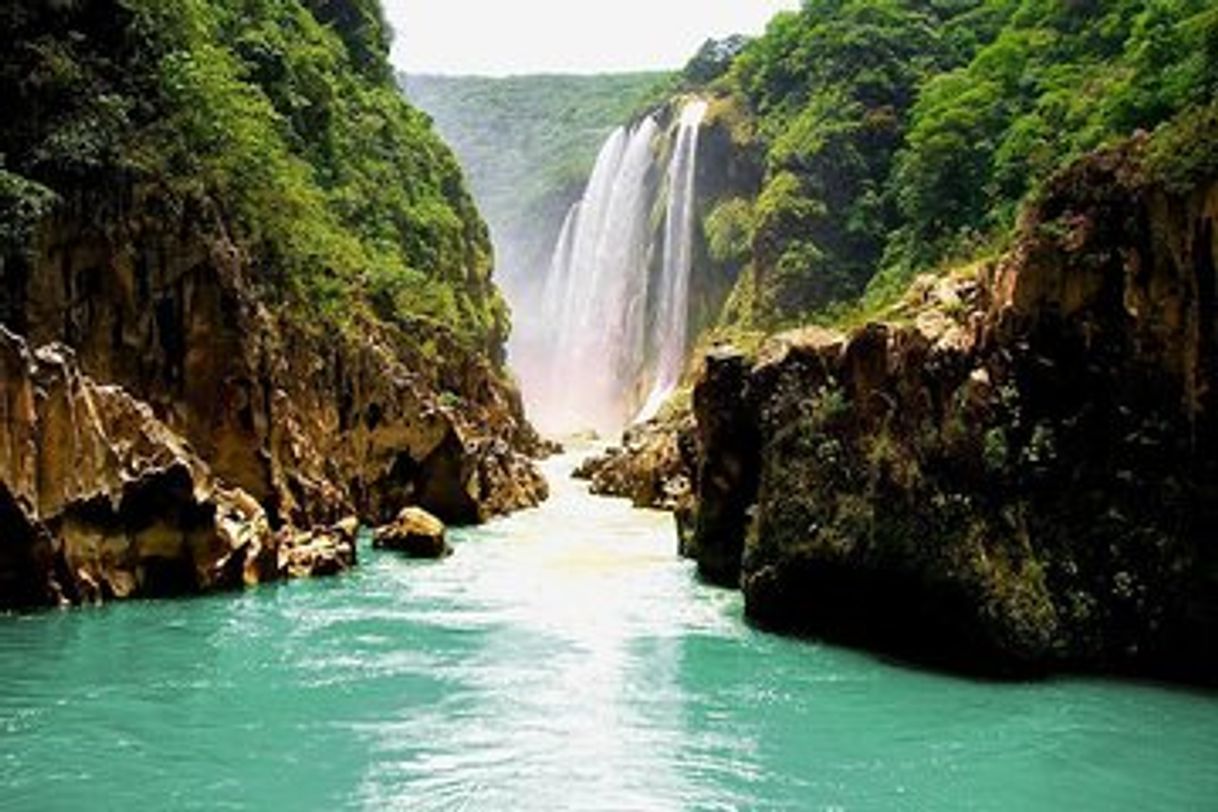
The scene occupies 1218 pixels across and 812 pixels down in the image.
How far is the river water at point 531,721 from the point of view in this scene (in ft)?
35.3

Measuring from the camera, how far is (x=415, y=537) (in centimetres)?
2614

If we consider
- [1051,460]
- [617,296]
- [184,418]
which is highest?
[617,296]

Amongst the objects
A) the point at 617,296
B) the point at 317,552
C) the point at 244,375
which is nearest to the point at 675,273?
the point at 617,296

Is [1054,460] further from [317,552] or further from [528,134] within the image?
[528,134]

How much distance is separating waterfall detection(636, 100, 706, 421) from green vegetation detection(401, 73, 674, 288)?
16.6 m

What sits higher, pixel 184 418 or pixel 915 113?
pixel 915 113

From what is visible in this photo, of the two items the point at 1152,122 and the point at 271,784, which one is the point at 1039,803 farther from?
the point at 1152,122

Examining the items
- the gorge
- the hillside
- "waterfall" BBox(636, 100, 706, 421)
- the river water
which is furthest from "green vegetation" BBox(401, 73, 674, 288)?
the river water

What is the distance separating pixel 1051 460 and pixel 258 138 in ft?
68.5

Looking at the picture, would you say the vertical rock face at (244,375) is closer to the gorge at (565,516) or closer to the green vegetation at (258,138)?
the gorge at (565,516)

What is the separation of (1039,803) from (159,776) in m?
7.73

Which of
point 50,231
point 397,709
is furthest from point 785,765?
point 50,231

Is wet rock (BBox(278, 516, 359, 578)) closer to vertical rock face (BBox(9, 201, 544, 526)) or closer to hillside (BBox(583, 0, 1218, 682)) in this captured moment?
vertical rock face (BBox(9, 201, 544, 526))

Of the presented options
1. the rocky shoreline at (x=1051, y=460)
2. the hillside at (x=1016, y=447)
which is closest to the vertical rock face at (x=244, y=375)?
the hillside at (x=1016, y=447)
